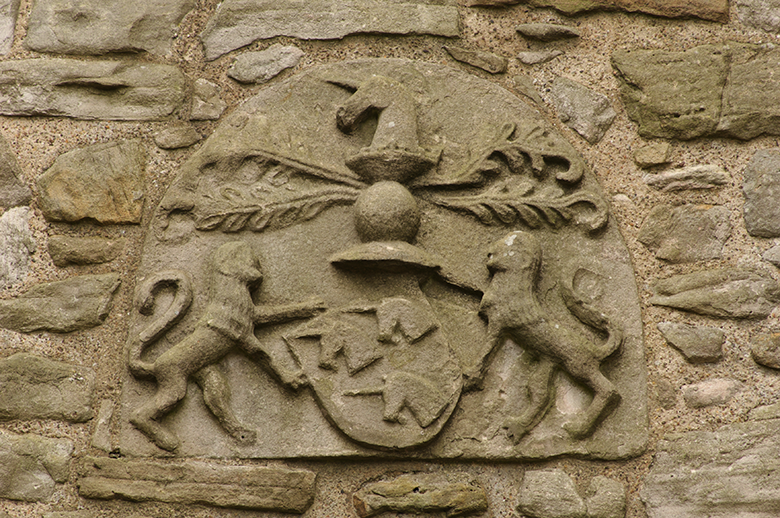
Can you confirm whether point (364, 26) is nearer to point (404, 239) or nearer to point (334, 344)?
point (404, 239)

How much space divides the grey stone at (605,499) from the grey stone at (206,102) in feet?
5.08

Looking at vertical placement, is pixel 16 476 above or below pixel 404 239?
below

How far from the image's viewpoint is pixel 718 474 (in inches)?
80.9

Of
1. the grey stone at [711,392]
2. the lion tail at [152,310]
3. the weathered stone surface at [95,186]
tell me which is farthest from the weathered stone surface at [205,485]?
the grey stone at [711,392]

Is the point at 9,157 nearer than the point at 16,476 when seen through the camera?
No

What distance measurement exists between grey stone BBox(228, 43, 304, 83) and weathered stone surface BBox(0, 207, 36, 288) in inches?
30.1

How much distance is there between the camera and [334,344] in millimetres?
2068

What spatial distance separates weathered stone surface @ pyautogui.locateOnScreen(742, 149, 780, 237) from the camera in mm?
2234

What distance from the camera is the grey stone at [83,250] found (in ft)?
7.20

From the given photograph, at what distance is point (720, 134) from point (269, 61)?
1.42 metres

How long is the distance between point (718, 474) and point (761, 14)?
1.45 m

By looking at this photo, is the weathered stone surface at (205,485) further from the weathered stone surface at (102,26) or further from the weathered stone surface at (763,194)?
the weathered stone surface at (763,194)

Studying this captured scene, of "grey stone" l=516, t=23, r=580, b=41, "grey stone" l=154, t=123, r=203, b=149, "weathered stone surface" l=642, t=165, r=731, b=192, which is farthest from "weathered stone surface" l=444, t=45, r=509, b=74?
"grey stone" l=154, t=123, r=203, b=149

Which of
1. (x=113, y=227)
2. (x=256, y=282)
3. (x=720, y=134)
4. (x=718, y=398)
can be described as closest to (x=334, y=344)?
(x=256, y=282)
